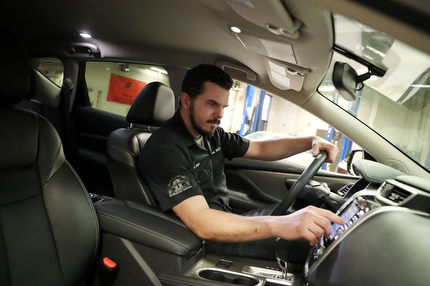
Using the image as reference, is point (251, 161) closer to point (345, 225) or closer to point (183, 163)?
point (183, 163)

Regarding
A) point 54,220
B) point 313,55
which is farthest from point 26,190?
point 313,55

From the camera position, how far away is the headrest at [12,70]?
1.00 metres

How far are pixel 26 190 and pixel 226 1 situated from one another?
94 cm

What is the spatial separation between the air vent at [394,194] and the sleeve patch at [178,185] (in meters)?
0.67

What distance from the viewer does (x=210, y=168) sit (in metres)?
1.57

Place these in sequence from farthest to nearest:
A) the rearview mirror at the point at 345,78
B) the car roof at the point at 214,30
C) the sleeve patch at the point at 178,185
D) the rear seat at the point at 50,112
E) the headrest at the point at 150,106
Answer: the rear seat at the point at 50,112, the headrest at the point at 150,106, the rearview mirror at the point at 345,78, the sleeve patch at the point at 178,185, the car roof at the point at 214,30

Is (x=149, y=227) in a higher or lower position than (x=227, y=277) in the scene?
higher

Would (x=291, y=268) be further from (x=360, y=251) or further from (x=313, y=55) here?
(x=313, y=55)

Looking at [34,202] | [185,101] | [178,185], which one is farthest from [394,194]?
[34,202]

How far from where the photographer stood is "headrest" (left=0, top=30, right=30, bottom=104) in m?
1.00

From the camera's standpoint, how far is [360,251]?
2.44 feet

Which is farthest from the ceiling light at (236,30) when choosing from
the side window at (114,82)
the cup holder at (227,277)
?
the side window at (114,82)

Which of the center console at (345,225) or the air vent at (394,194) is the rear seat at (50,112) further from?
the air vent at (394,194)

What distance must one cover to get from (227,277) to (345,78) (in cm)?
95
